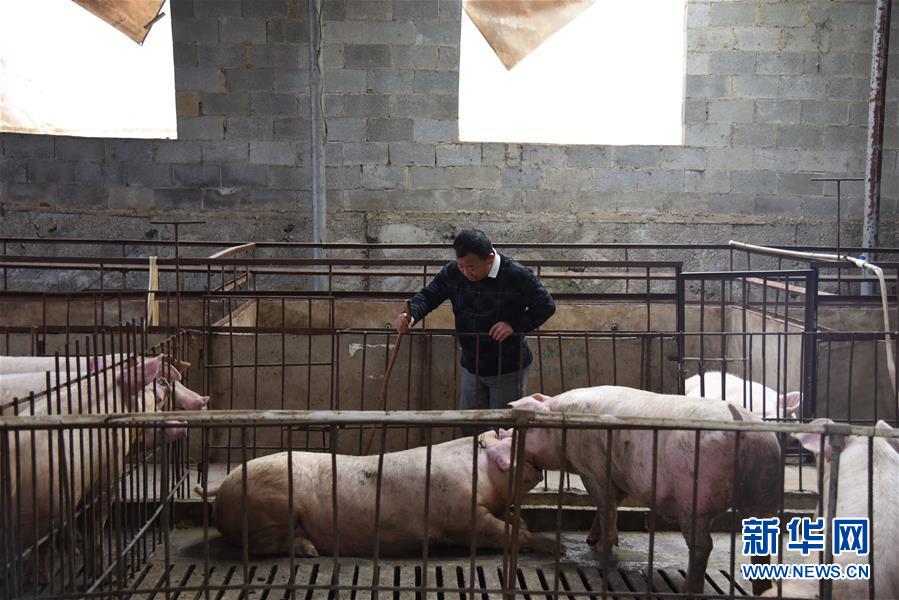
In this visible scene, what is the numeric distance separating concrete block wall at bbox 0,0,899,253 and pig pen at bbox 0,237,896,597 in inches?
84.7

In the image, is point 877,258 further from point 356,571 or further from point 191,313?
point 356,571

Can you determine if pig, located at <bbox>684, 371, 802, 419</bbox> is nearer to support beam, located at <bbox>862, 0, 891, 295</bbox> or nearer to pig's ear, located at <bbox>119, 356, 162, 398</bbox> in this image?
pig's ear, located at <bbox>119, 356, 162, 398</bbox>

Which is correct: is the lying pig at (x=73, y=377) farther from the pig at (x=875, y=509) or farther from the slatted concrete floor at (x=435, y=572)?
the pig at (x=875, y=509)

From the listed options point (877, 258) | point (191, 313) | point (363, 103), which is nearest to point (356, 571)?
point (191, 313)

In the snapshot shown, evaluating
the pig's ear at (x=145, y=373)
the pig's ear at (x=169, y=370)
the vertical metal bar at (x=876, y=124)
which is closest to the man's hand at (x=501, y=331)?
the pig's ear at (x=169, y=370)

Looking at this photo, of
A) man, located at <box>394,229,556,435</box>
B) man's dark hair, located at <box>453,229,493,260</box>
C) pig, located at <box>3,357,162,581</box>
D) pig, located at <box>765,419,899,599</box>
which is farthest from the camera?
man, located at <box>394,229,556,435</box>

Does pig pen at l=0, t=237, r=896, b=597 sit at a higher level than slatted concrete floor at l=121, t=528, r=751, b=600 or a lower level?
higher

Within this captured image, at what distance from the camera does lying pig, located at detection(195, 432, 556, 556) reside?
14.9 ft

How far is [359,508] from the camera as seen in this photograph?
15.0 ft

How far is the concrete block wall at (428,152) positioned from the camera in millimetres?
10188

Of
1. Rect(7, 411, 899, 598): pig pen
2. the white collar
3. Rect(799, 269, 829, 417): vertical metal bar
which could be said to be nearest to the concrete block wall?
the white collar

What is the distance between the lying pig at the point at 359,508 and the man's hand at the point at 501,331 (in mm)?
702

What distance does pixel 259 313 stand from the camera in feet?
26.9

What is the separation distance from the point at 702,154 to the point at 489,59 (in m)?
2.71
